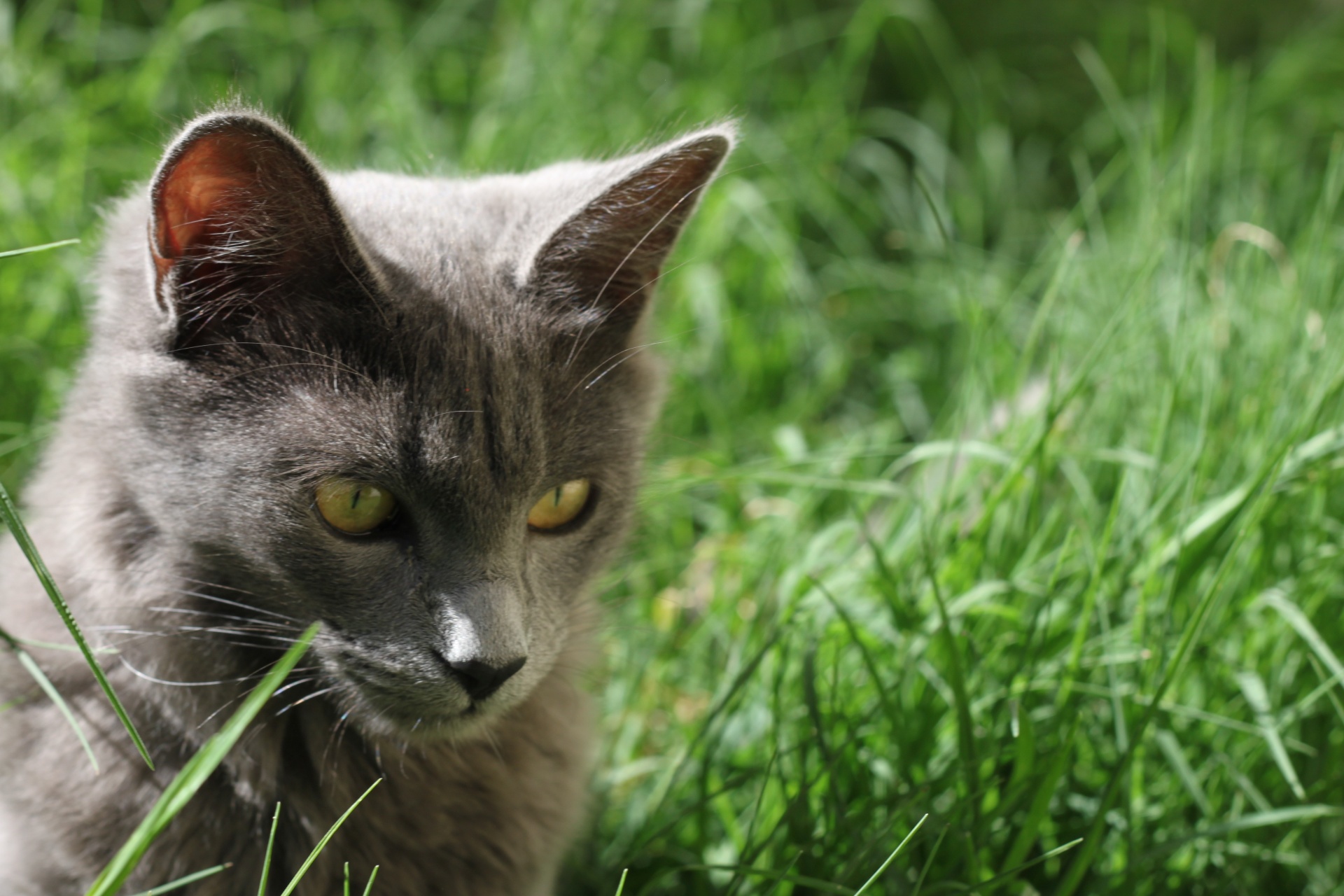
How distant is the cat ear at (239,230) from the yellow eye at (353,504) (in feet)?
0.72

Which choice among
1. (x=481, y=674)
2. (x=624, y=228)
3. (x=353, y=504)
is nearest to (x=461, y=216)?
(x=624, y=228)

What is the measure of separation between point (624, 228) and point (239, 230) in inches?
18.5

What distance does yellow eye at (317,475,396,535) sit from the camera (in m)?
1.27

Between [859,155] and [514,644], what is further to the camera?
[859,155]

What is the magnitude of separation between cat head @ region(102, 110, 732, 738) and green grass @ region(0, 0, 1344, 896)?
367 millimetres

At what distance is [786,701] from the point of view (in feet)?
6.20

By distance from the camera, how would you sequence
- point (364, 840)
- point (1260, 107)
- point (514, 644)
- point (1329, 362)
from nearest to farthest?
point (514, 644)
point (364, 840)
point (1329, 362)
point (1260, 107)

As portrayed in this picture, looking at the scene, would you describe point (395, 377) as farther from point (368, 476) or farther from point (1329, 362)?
point (1329, 362)

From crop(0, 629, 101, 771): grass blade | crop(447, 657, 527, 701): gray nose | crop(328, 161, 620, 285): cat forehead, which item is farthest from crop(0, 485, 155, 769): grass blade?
crop(328, 161, 620, 285): cat forehead

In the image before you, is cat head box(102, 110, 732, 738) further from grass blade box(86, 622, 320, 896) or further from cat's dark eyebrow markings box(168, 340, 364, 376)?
grass blade box(86, 622, 320, 896)

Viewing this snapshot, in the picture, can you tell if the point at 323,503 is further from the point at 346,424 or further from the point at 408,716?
the point at 408,716

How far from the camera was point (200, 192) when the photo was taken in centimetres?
126

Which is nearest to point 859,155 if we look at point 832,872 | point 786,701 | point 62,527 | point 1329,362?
point 1329,362

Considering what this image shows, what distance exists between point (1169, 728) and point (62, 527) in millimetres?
1565
